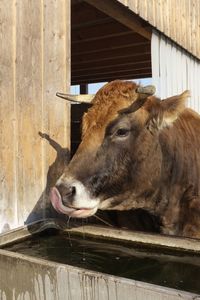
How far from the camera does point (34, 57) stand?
3465 millimetres

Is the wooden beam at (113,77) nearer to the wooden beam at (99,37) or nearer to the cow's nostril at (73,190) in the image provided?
the wooden beam at (99,37)

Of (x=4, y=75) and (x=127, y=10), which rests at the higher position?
(x=127, y=10)

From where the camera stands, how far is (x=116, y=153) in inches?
130

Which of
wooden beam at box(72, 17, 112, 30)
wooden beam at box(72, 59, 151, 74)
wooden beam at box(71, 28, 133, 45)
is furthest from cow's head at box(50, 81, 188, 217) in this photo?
wooden beam at box(72, 59, 151, 74)

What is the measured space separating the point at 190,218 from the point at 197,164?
20.4 inches

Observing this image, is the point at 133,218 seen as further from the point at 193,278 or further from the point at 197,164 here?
the point at 193,278

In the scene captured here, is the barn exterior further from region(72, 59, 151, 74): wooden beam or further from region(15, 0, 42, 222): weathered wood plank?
region(72, 59, 151, 74): wooden beam

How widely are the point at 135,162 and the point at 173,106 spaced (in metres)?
0.57

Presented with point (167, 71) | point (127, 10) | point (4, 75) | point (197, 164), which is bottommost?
point (197, 164)

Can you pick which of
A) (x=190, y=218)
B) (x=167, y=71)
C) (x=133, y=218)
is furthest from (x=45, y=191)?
(x=167, y=71)

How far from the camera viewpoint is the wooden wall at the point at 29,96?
10.5ft

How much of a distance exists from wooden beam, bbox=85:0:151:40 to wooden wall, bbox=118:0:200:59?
19cm

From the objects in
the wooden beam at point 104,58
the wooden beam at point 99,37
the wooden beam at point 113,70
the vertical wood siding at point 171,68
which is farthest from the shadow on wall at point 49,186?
the wooden beam at point 113,70

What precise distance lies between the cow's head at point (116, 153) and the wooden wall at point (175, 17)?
194cm
